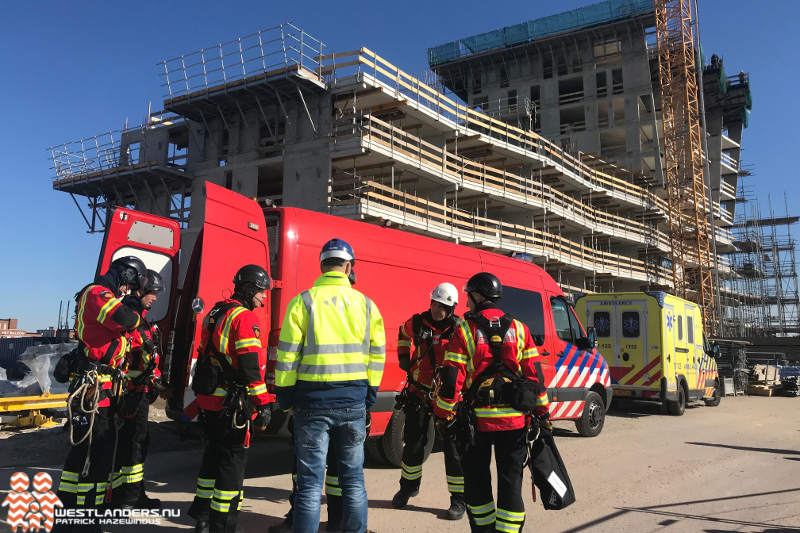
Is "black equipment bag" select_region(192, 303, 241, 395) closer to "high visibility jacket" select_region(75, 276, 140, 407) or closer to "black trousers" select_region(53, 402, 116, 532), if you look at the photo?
"high visibility jacket" select_region(75, 276, 140, 407)

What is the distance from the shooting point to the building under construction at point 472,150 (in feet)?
75.4

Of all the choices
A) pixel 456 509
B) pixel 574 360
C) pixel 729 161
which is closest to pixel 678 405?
pixel 574 360

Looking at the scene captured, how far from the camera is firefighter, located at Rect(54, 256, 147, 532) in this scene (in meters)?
3.72

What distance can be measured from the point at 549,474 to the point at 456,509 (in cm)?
135

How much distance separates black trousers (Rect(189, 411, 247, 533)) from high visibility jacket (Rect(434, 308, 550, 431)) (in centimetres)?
141

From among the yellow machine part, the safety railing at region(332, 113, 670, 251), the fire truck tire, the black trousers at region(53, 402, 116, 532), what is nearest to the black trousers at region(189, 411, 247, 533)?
the black trousers at region(53, 402, 116, 532)

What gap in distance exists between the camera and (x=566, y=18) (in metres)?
45.0

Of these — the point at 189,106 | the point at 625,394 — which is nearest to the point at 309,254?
the point at 625,394

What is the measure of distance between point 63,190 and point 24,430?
24.4 m

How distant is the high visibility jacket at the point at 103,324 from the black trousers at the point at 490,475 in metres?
2.39

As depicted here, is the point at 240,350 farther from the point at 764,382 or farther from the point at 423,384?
the point at 764,382

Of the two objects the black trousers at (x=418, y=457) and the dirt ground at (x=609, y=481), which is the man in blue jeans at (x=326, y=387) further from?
the black trousers at (x=418, y=457)

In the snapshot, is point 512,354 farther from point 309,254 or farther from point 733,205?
point 733,205

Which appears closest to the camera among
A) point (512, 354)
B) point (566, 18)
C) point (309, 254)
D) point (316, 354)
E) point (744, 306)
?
point (316, 354)
